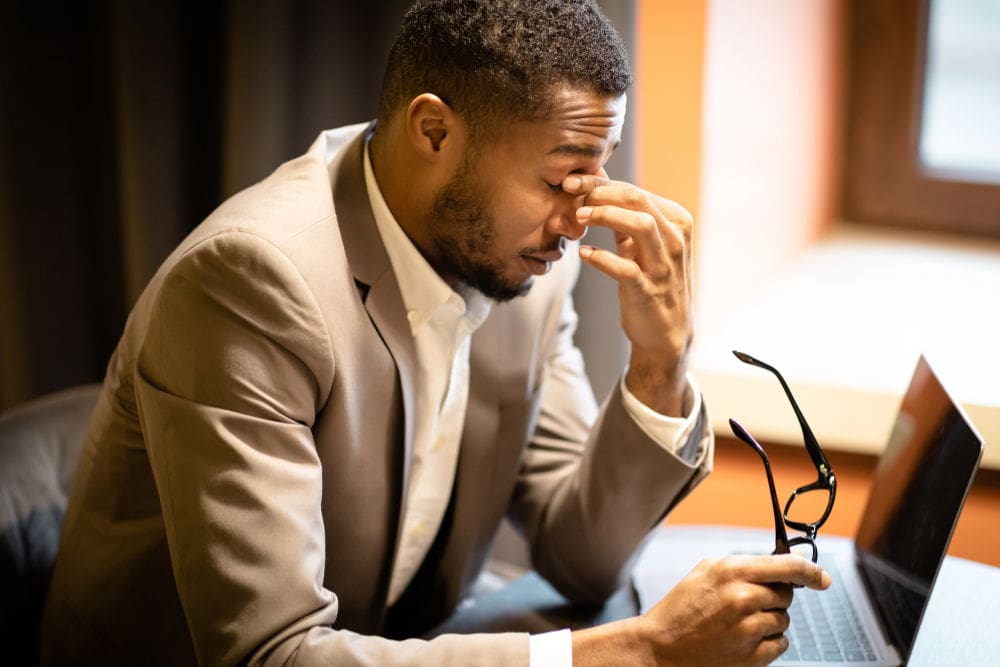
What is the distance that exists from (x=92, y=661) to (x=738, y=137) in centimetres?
136

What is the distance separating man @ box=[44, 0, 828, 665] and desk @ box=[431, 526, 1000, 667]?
42mm

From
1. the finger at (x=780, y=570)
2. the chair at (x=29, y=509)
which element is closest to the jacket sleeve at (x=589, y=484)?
the finger at (x=780, y=570)

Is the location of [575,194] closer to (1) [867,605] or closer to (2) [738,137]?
(1) [867,605]

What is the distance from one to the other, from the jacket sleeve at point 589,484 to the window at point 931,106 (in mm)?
1121

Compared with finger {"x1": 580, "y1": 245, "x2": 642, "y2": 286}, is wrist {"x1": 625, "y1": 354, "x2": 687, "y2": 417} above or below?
below

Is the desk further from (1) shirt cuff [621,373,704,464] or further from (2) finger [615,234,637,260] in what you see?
(2) finger [615,234,637,260]

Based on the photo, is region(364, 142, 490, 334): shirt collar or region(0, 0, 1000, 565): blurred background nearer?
region(364, 142, 490, 334): shirt collar

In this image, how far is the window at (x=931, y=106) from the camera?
234 cm

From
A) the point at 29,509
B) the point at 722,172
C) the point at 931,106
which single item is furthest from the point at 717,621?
the point at 931,106

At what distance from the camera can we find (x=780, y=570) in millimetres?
1104

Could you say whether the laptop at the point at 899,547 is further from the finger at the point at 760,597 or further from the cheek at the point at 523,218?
the cheek at the point at 523,218

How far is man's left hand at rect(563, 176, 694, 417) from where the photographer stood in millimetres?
1295

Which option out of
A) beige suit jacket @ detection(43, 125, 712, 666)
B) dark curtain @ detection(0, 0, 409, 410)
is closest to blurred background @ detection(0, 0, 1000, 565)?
dark curtain @ detection(0, 0, 409, 410)

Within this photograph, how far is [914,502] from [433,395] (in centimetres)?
60
